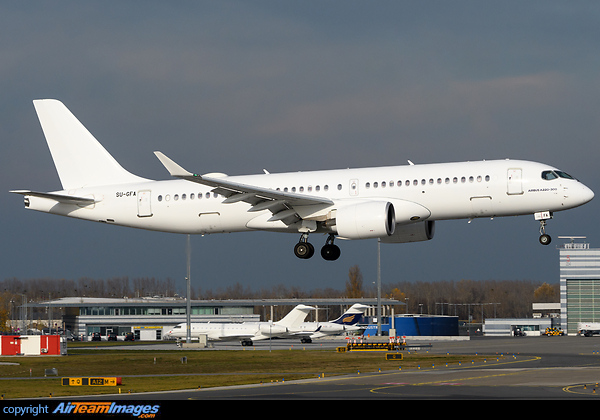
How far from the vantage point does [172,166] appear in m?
40.5

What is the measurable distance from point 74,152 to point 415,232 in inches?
929

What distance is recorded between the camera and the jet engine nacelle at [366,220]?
4253cm

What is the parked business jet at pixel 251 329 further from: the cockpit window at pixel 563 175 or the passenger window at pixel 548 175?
the passenger window at pixel 548 175

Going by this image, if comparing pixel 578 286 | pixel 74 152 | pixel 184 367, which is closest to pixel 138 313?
pixel 578 286

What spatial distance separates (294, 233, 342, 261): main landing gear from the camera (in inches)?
1860

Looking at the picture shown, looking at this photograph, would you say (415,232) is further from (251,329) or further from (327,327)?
(327,327)

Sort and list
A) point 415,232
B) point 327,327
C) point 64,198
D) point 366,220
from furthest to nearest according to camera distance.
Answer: point 327,327
point 64,198
point 415,232
point 366,220

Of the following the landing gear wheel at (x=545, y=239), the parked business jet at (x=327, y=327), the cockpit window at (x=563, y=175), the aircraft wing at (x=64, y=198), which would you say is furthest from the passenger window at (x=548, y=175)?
the parked business jet at (x=327, y=327)

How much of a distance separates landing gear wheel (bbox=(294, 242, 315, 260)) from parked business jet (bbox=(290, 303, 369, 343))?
230ft

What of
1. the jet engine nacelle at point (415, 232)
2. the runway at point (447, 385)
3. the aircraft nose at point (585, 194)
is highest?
the aircraft nose at point (585, 194)

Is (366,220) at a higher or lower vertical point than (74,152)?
lower

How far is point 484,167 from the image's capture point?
43.4 meters
